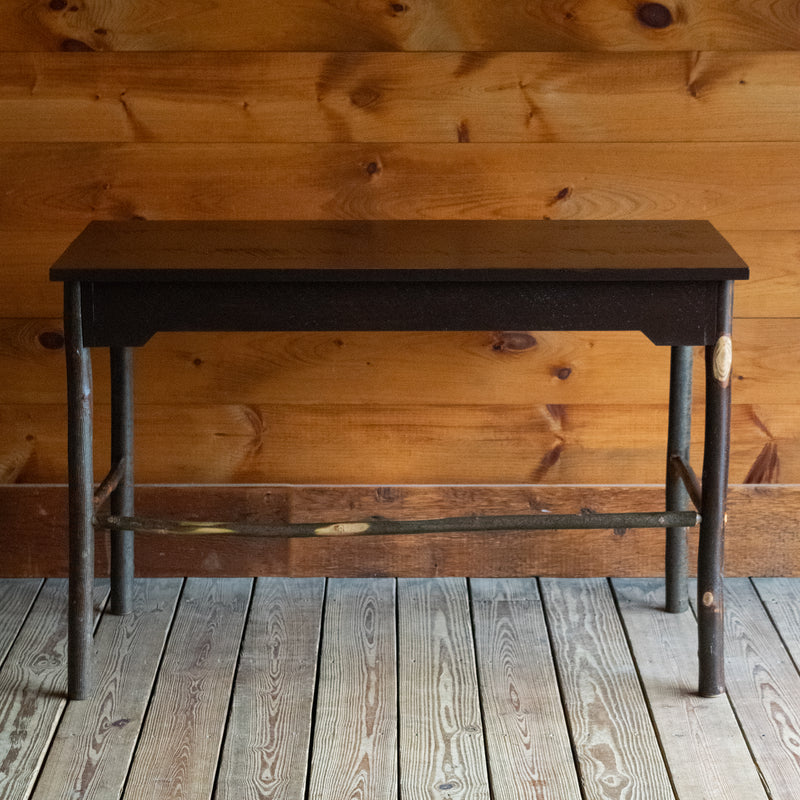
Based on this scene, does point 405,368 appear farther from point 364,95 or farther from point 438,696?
point 438,696

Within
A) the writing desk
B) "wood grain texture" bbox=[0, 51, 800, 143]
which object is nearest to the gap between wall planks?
the writing desk

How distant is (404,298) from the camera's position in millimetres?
1841

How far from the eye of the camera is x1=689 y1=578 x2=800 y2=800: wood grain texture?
181 centimetres

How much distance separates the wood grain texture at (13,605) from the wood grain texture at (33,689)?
1cm

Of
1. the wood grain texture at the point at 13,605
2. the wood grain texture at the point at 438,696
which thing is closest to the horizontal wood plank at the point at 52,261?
the wood grain texture at the point at 13,605

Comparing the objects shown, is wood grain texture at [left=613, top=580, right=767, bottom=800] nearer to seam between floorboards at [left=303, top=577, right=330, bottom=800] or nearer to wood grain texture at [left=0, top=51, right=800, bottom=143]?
seam between floorboards at [left=303, top=577, right=330, bottom=800]

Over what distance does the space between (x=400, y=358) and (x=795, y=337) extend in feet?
2.73

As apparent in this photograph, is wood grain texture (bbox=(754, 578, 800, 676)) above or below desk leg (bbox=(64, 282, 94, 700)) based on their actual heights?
below

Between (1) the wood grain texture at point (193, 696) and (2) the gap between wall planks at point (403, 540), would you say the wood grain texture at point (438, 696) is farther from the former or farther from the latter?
(1) the wood grain texture at point (193, 696)

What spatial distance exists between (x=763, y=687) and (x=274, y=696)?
89 centimetres

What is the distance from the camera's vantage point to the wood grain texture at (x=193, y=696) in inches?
70.1

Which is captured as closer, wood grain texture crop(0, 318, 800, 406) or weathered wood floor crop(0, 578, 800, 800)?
weathered wood floor crop(0, 578, 800, 800)

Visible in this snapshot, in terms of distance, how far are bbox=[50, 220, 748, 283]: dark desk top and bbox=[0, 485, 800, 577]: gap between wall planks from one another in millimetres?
597

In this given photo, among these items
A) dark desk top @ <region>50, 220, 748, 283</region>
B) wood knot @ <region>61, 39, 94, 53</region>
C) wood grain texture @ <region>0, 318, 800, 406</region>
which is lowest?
wood grain texture @ <region>0, 318, 800, 406</region>
